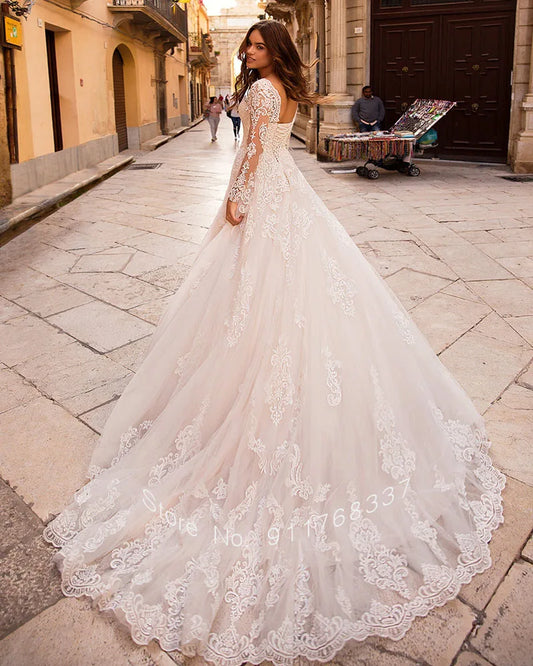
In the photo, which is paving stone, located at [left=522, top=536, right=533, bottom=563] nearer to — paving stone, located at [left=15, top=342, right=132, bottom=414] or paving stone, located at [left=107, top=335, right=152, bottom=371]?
paving stone, located at [left=15, top=342, right=132, bottom=414]

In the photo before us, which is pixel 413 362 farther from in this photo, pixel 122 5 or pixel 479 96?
pixel 122 5

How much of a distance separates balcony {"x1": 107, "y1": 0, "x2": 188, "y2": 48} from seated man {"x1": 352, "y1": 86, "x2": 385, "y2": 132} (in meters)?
6.07

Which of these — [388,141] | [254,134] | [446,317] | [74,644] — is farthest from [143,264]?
[388,141]

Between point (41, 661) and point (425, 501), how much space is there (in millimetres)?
1082

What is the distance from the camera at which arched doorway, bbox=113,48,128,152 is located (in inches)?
569

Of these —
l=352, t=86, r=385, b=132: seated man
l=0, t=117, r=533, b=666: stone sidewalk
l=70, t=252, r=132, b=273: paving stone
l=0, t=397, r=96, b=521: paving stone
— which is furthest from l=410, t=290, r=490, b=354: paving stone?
l=352, t=86, r=385, b=132: seated man

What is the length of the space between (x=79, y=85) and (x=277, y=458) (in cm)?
1060

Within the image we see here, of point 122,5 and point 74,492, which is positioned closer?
point 74,492

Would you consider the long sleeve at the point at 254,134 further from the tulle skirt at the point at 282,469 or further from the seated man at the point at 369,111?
the seated man at the point at 369,111

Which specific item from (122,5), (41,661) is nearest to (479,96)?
(122,5)

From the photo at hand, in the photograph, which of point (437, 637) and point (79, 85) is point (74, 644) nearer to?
point (437, 637)

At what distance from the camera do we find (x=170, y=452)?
197cm

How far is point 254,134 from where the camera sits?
1.92 meters

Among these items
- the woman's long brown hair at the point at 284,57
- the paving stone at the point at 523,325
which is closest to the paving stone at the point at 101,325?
the woman's long brown hair at the point at 284,57
